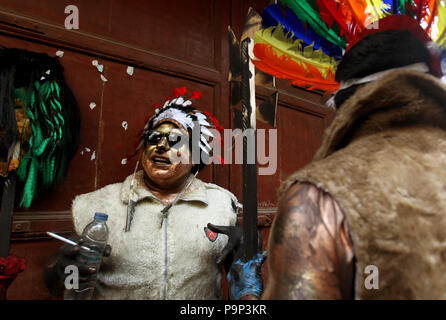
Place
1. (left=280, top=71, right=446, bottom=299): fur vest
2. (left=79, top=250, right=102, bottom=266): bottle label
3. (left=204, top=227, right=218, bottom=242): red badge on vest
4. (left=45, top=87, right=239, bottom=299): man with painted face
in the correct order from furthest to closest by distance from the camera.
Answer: (left=204, top=227, right=218, bottom=242): red badge on vest
(left=45, top=87, right=239, bottom=299): man with painted face
(left=79, top=250, right=102, bottom=266): bottle label
(left=280, top=71, right=446, bottom=299): fur vest

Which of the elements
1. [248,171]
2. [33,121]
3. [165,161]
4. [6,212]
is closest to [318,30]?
[248,171]

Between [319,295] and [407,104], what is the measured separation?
1.97 feet

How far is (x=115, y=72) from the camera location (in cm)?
264

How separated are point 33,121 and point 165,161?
907mm

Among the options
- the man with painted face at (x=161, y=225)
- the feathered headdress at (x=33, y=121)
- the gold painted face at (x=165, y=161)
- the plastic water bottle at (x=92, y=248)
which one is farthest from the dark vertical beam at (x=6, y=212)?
the gold painted face at (x=165, y=161)

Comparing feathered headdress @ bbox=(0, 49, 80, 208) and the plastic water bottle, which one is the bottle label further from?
feathered headdress @ bbox=(0, 49, 80, 208)

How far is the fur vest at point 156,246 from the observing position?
5.90 ft

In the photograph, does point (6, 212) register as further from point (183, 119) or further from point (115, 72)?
point (115, 72)

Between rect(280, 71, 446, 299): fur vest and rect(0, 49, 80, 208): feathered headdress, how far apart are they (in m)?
1.81

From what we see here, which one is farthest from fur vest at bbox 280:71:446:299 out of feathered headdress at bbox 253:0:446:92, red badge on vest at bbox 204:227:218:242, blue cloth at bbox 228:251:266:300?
red badge on vest at bbox 204:227:218:242

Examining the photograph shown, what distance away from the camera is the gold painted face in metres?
2.03

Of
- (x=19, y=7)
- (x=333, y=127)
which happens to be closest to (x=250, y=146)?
(x=333, y=127)

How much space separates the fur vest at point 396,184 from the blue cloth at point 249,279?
30.1 inches
